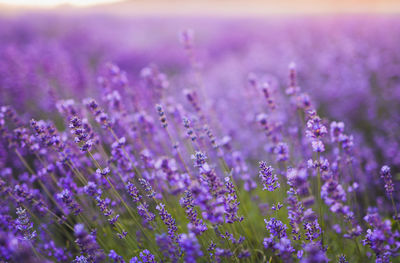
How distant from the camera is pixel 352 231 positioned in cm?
180

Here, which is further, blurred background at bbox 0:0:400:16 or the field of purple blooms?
blurred background at bbox 0:0:400:16

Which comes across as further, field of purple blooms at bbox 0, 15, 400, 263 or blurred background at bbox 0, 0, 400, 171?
blurred background at bbox 0, 0, 400, 171

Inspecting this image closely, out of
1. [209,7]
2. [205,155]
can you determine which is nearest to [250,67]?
[205,155]

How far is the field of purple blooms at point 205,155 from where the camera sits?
1956 mm

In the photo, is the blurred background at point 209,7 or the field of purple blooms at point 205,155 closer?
the field of purple blooms at point 205,155

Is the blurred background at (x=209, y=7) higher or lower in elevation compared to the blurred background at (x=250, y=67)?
higher

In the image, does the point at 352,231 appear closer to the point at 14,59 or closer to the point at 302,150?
the point at 302,150

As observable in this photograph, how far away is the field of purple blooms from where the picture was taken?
6.42ft

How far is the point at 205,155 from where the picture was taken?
2.25m

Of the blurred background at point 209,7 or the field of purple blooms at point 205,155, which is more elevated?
the blurred background at point 209,7

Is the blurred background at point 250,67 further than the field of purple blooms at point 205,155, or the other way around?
the blurred background at point 250,67

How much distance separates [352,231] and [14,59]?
6611 millimetres

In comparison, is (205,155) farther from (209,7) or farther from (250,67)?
(209,7)

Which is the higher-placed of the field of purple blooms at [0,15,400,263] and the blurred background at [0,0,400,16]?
the blurred background at [0,0,400,16]
